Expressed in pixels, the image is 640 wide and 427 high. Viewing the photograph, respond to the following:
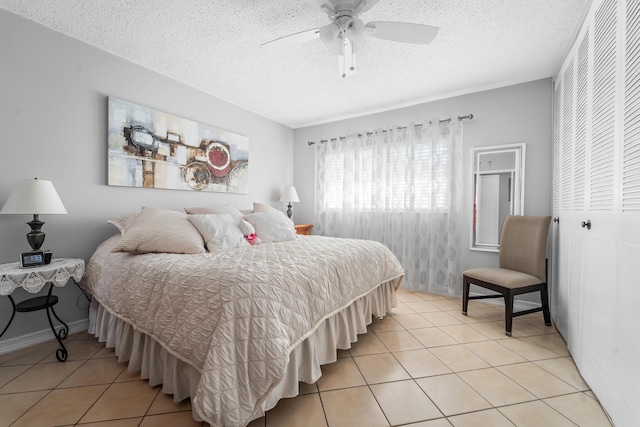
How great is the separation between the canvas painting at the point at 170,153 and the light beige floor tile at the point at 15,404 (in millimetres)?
1619

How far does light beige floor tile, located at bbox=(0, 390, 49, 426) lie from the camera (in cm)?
133

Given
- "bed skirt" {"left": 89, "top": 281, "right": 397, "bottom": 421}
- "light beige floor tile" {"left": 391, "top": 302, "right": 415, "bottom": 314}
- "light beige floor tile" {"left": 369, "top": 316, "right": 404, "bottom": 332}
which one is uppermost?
"bed skirt" {"left": 89, "top": 281, "right": 397, "bottom": 421}

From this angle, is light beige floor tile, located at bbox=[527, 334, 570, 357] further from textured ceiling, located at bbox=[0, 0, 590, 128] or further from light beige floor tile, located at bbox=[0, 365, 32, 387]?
light beige floor tile, located at bbox=[0, 365, 32, 387]

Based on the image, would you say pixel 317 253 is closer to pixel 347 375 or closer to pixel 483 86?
pixel 347 375

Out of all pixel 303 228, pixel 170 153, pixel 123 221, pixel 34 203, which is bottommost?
pixel 303 228

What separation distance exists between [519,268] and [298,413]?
243 centimetres

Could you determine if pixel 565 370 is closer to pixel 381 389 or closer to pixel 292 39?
pixel 381 389

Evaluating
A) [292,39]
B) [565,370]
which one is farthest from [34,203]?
[565,370]

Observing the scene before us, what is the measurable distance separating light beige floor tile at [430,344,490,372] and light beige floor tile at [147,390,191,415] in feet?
5.44

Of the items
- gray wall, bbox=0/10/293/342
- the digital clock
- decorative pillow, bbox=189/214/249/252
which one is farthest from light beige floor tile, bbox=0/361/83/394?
decorative pillow, bbox=189/214/249/252

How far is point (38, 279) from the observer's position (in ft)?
5.58

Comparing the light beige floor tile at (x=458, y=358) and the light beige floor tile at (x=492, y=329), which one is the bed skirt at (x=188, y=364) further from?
the light beige floor tile at (x=492, y=329)

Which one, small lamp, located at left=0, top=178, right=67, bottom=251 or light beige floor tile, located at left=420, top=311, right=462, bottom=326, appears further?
light beige floor tile, located at left=420, top=311, right=462, bottom=326

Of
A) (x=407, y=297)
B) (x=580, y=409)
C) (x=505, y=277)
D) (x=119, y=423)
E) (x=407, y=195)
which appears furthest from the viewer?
(x=407, y=195)
